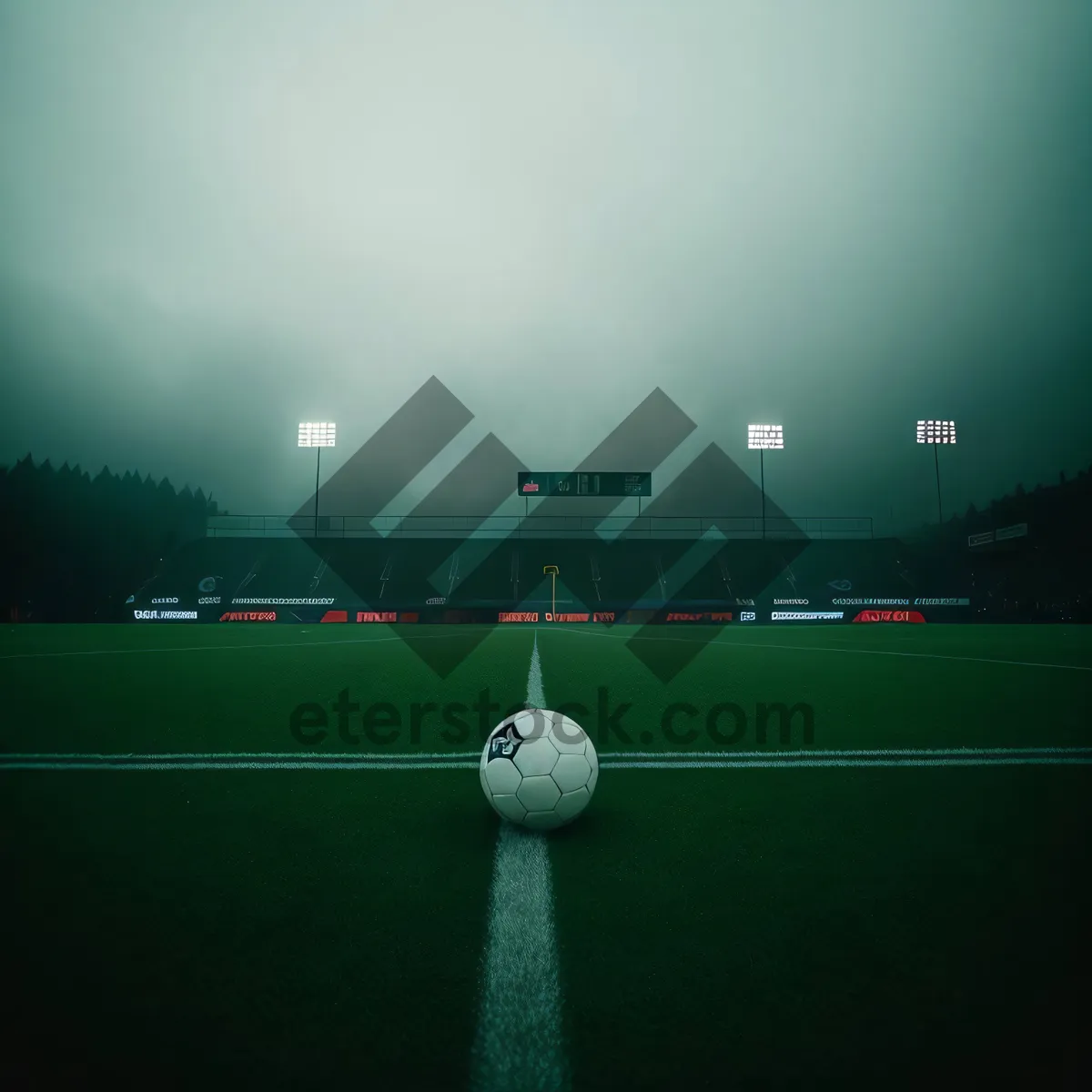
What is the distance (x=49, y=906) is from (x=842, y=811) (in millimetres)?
2700

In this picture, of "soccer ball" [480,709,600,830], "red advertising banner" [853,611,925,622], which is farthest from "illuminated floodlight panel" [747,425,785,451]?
"soccer ball" [480,709,600,830]

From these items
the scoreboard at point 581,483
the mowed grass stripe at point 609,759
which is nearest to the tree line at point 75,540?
the scoreboard at point 581,483

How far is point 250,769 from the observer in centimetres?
312

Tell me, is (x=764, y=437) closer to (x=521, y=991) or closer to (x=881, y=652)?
(x=881, y=652)

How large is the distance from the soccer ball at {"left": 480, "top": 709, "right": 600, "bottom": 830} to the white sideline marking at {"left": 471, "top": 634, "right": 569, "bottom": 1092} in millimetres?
242

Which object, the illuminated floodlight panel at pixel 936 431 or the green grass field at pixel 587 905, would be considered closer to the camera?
the green grass field at pixel 587 905

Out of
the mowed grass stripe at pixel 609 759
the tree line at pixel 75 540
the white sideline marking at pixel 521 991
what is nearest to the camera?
the white sideline marking at pixel 521 991

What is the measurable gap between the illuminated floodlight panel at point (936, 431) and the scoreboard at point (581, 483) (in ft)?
48.9

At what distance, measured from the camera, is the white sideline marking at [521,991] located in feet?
3.69

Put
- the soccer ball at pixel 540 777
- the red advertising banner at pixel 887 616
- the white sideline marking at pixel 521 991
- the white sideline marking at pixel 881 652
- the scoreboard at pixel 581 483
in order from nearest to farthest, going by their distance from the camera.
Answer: the white sideline marking at pixel 521 991 → the soccer ball at pixel 540 777 → the white sideline marking at pixel 881 652 → the red advertising banner at pixel 887 616 → the scoreboard at pixel 581 483

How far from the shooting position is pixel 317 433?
34.3 meters

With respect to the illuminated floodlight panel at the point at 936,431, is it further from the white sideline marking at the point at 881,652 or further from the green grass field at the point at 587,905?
the green grass field at the point at 587,905

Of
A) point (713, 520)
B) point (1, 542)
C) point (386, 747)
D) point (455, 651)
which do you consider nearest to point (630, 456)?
point (713, 520)

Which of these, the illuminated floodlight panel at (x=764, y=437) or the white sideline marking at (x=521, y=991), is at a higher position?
the illuminated floodlight panel at (x=764, y=437)
